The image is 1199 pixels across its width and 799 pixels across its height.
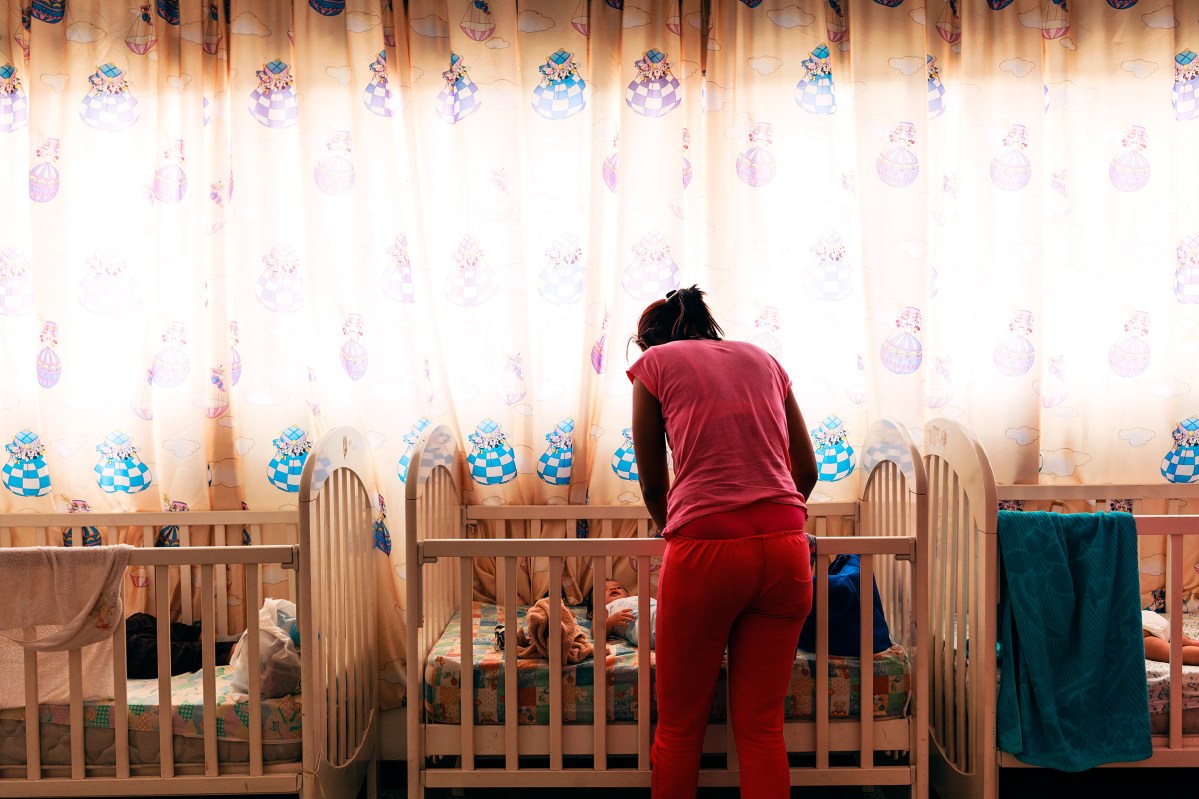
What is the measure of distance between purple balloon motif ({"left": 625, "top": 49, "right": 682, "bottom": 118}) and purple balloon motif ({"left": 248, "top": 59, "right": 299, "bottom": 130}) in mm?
1036

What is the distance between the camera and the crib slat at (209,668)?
1.94 meters

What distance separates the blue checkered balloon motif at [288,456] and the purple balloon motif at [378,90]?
1.02 meters

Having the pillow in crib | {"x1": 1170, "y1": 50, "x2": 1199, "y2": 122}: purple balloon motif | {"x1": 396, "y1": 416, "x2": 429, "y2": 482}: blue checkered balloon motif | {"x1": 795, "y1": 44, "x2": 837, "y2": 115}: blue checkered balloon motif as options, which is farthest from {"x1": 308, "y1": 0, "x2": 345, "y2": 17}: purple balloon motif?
{"x1": 1170, "y1": 50, "x2": 1199, "y2": 122}: purple balloon motif

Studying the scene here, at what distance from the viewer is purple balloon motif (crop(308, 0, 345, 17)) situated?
2.57m

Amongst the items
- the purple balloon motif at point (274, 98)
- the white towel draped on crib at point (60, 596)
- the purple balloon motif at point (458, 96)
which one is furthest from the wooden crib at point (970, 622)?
the purple balloon motif at point (274, 98)

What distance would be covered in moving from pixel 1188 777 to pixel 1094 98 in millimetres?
2032

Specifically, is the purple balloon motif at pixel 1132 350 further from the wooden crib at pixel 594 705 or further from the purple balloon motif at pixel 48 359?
the purple balloon motif at pixel 48 359

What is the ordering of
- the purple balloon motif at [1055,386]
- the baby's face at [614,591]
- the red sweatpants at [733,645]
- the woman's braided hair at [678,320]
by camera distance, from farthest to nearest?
1. the purple balloon motif at [1055,386]
2. the baby's face at [614,591]
3. the woman's braided hair at [678,320]
4. the red sweatpants at [733,645]

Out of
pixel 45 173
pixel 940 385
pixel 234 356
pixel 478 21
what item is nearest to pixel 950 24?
pixel 940 385

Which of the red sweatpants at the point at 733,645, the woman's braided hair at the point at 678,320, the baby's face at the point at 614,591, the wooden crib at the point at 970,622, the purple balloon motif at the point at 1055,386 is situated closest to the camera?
the red sweatpants at the point at 733,645

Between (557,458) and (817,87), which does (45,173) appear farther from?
(817,87)

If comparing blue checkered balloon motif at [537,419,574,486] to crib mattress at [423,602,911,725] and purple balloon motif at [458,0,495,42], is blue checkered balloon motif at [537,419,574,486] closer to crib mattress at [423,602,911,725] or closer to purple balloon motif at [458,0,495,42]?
crib mattress at [423,602,911,725]

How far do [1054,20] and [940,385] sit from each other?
1.17 meters

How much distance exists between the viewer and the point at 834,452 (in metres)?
2.60
